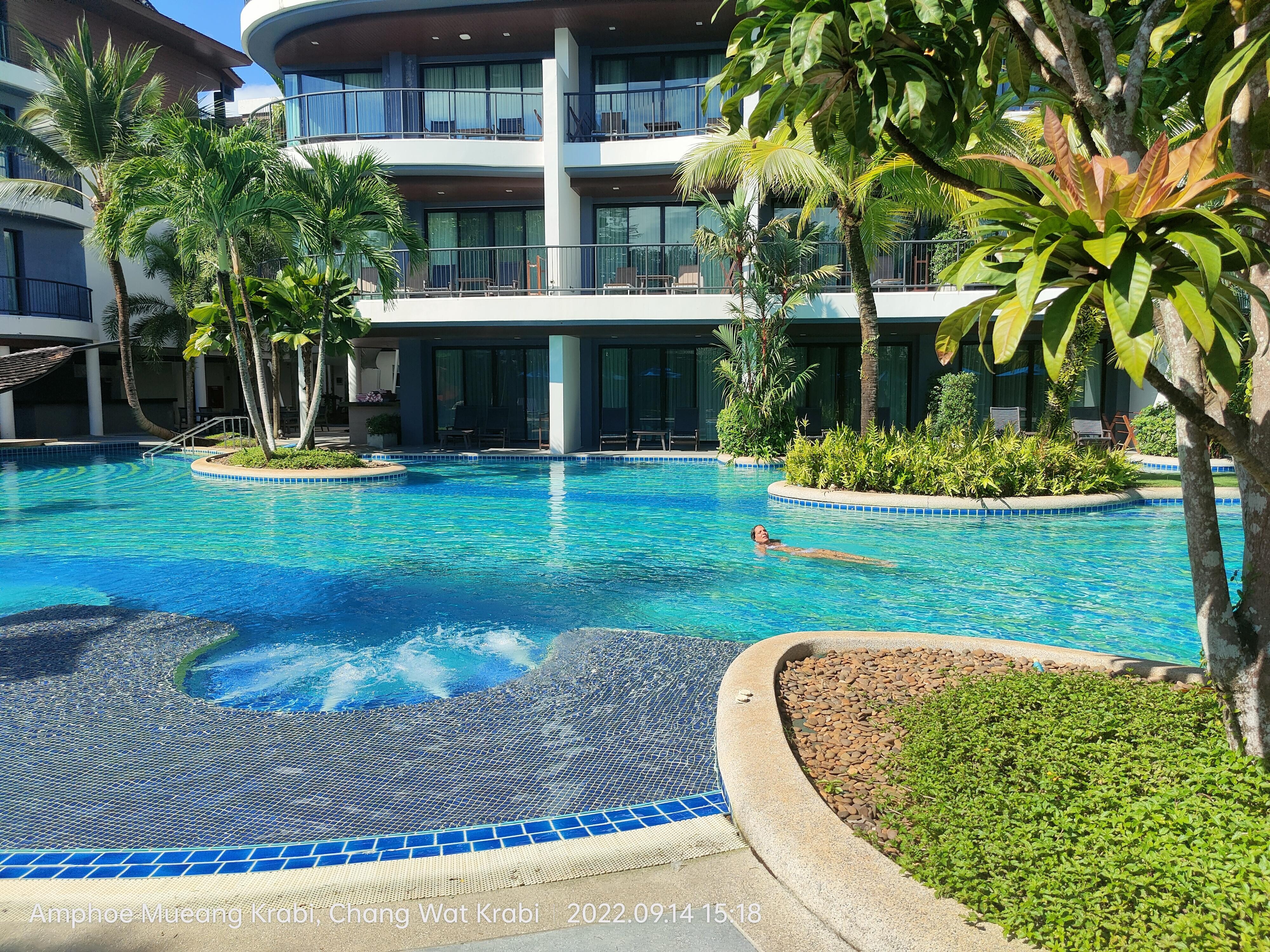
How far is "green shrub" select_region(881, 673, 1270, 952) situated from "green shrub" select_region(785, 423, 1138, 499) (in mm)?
9096

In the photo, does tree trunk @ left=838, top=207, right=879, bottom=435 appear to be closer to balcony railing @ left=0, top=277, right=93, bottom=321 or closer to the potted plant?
the potted plant

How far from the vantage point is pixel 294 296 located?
17969mm

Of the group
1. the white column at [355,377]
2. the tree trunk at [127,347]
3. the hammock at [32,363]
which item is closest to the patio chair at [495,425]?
the white column at [355,377]

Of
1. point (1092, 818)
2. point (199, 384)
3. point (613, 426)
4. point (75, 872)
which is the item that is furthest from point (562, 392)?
point (1092, 818)

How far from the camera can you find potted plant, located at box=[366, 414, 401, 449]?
22.5 m

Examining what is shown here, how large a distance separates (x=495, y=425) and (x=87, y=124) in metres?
12.1

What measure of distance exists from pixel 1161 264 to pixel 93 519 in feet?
44.8

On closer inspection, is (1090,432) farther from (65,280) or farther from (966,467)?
(65,280)

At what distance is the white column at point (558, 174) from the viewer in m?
A: 19.4

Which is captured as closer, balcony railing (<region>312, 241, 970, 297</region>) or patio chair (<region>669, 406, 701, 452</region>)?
balcony railing (<region>312, 241, 970, 297</region>)

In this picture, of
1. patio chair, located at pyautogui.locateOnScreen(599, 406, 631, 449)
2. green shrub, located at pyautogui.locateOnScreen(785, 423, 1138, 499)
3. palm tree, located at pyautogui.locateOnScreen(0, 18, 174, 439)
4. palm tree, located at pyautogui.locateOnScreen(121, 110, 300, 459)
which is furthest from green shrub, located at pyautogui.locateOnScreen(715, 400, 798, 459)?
palm tree, located at pyautogui.locateOnScreen(0, 18, 174, 439)

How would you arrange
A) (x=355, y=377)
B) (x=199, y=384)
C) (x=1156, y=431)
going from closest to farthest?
1. (x=1156, y=431)
2. (x=355, y=377)
3. (x=199, y=384)

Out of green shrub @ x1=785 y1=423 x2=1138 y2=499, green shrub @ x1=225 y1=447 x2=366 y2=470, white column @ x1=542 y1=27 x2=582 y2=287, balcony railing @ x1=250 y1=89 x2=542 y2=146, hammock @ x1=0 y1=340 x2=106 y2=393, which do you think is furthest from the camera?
balcony railing @ x1=250 y1=89 x2=542 y2=146

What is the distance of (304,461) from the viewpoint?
1706 cm
